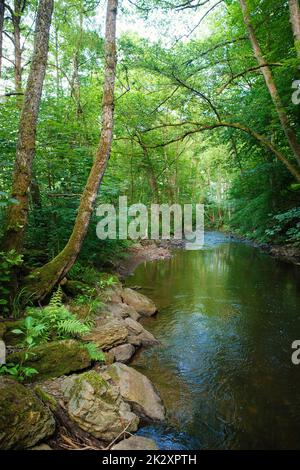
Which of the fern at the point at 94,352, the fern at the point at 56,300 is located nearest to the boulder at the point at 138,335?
the fern at the point at 94,352

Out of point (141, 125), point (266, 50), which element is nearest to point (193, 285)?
point (141, 125)

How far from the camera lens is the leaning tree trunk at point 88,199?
16.6 feet

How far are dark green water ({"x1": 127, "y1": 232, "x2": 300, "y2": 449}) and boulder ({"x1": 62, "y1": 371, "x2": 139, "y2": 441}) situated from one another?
0.34 m

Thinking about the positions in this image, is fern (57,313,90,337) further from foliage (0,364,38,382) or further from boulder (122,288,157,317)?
boulder (122,288,157,317)

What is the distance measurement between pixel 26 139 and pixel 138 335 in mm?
4078

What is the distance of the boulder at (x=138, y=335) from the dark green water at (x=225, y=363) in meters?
0.21

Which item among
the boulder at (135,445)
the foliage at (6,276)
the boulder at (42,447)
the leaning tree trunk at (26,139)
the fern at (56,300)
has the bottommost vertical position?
the boulder at (135,445)

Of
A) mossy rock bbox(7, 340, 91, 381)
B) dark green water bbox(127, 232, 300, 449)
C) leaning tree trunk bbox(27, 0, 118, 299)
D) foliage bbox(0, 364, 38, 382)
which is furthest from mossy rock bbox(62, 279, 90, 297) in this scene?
foliage bbox(0, 364, 38, 382)

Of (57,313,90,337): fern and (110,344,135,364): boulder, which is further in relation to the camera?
(110,344,135,364): boulder

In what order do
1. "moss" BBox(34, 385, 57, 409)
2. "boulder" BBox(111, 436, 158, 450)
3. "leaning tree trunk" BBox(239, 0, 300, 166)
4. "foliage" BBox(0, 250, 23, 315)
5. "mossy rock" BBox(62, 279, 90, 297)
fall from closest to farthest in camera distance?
"boulder" BBox(111, 436, 158, 450) < "moss" BBox(34, 385, 57, 409) < "foliage" BBox(0, 250, 23, 315) < "mossy rock" BBox(62, 279, 90, 297) < "leaning tree trunk" BBox(239, 0, 300, 166)

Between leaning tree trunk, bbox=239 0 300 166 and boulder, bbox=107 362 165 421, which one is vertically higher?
leaning tree trunk, bbox=239 0 300 166

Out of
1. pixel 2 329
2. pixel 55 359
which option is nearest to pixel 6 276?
pixel 2 329

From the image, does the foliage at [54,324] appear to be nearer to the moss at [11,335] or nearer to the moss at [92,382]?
the moss at [11,335]

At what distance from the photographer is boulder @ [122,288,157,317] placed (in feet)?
21.5
